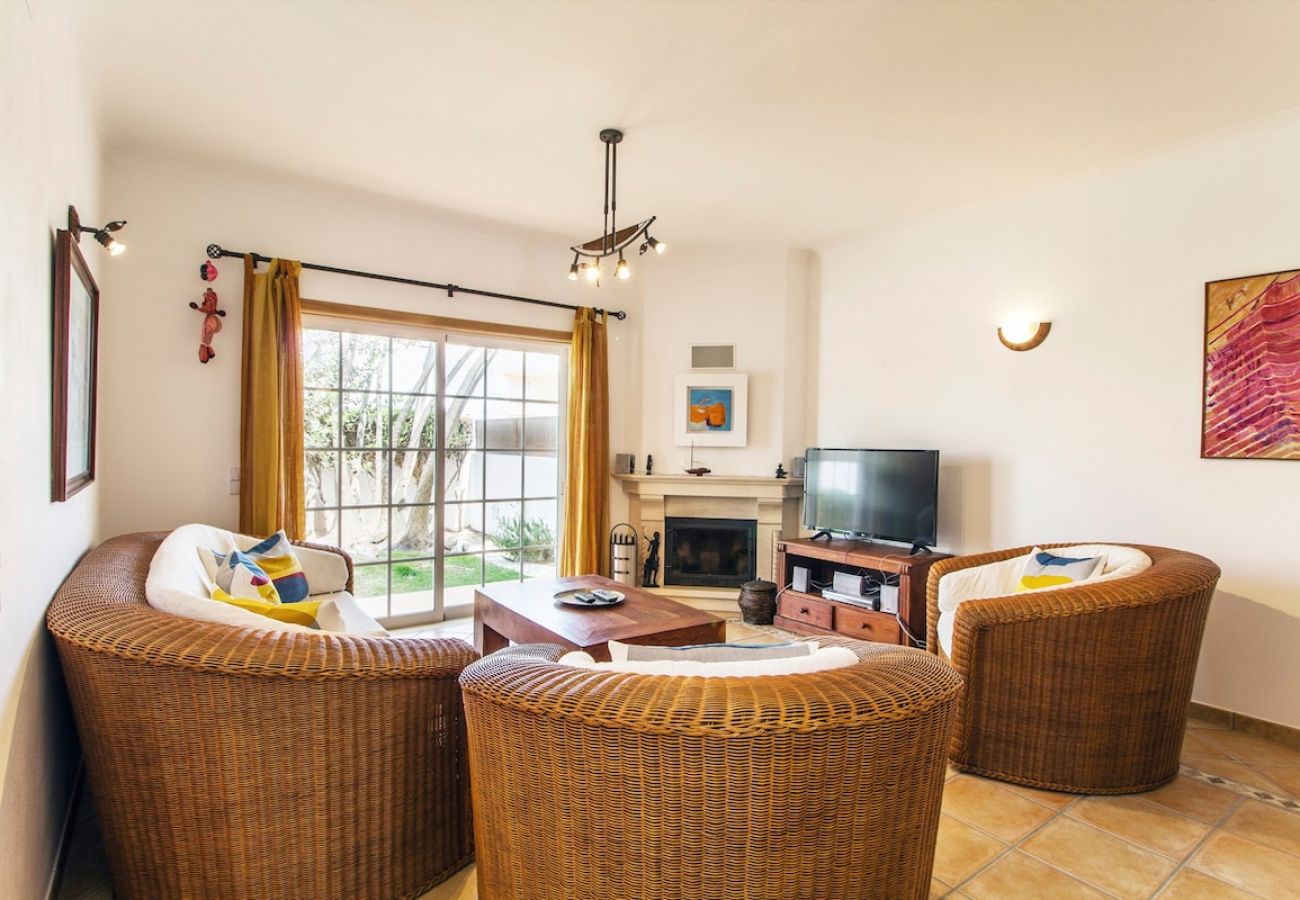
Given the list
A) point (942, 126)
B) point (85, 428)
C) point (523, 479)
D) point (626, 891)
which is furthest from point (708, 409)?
point (626, 891)

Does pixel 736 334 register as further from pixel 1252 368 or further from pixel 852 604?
pixel 1252 368

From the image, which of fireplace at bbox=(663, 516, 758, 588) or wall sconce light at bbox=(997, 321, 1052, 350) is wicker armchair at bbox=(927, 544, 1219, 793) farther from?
fireplace at bbox=(663, 516, 758, 588)

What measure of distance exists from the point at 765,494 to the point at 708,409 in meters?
0.74

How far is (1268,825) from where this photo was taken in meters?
2.31

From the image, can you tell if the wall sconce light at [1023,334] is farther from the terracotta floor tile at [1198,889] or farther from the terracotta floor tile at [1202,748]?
the terracotta floor tile at [1198,889]

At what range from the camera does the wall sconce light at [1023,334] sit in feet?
12.5

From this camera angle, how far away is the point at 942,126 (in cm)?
308

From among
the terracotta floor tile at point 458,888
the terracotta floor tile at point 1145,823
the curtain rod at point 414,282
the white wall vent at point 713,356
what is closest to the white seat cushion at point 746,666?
the terracotta floor tile at point 458,888

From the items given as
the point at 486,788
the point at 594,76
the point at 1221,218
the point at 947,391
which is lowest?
the point at 486,788

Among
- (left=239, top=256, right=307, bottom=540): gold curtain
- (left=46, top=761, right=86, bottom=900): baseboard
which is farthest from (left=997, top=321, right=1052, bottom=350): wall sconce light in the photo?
(left=46, top=761, right=86, bottom=900): baseboard

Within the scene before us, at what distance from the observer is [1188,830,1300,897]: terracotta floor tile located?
1.98 meters

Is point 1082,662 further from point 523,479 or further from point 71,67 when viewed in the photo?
point 71,67

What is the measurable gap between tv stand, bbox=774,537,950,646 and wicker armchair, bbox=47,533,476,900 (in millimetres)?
2943

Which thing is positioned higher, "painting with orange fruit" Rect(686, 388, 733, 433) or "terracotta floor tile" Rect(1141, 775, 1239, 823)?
"painting with orange fruit" Rect(686, 388, 733, 433)
